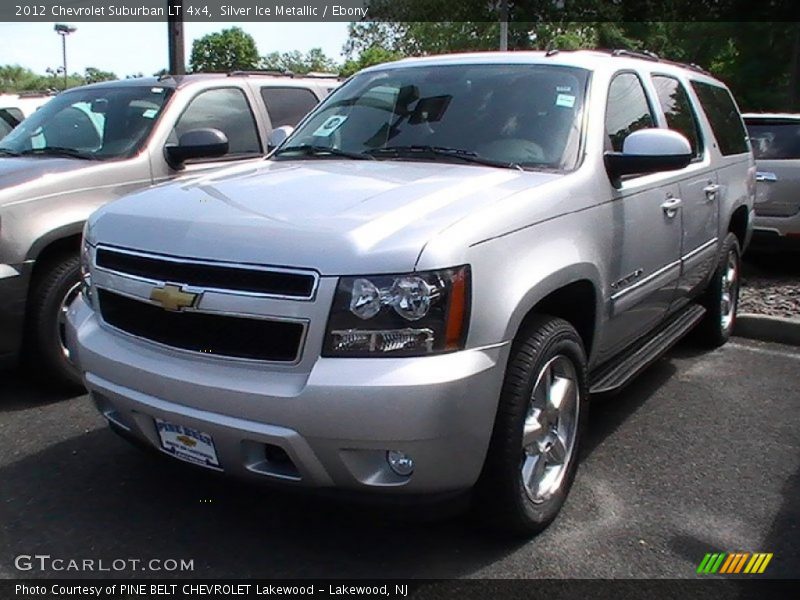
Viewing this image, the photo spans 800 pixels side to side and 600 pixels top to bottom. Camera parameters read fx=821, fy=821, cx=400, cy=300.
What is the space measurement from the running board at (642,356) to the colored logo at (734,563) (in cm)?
85

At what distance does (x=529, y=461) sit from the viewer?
10.3 ft

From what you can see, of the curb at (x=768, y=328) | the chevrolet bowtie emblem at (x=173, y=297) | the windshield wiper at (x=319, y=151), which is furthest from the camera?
the curb at (x=768, y=328)

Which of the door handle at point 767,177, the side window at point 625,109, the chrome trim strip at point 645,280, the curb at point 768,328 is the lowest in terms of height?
the curb at point 768,328

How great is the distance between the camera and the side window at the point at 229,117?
5.83 meters

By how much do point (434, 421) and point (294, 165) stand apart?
5.73 feet

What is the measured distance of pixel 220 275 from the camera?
2721mm

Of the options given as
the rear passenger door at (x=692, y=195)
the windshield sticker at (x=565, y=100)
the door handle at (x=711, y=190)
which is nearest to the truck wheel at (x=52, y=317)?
the windshield sticker at (x=565, y=100)

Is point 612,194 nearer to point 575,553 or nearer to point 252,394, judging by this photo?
point 575,553

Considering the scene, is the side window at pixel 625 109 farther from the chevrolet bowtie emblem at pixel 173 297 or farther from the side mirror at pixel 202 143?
the side mirror at pixel 202 143

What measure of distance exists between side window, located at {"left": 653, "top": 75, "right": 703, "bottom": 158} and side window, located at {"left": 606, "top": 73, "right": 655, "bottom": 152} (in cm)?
28

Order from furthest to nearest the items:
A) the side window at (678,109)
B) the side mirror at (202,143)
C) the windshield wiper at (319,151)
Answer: the side mirror at (202,143) < the side window at (678,109) < the windshield wiper at (319,151)

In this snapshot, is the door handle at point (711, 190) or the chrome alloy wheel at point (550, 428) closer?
the chrome alloy wheel at point (550, 428)

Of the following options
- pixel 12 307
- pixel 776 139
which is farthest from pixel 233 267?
pixel 776 139

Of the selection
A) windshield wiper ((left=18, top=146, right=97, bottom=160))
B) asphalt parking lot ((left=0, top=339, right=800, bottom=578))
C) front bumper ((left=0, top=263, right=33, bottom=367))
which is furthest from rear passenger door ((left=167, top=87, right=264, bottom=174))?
asphalt parking lot ((left=0, top=339, right=800, bottom=578))
